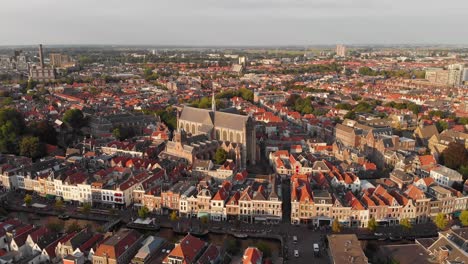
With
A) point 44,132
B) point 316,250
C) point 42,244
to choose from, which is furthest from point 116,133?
point 316,250

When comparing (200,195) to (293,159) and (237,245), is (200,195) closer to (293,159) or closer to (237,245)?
(237,245)

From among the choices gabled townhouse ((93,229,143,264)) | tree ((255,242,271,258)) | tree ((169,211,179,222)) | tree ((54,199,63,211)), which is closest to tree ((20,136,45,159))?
tree ((54,199,63,211))

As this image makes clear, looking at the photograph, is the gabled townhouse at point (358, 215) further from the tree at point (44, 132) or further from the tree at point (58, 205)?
the tree at point (44, 132)

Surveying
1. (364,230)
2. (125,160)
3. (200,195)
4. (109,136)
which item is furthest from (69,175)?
(364,230)

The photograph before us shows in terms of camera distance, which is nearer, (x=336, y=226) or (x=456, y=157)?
(x=336, y=226)

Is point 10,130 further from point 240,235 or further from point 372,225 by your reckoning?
point 372,225
